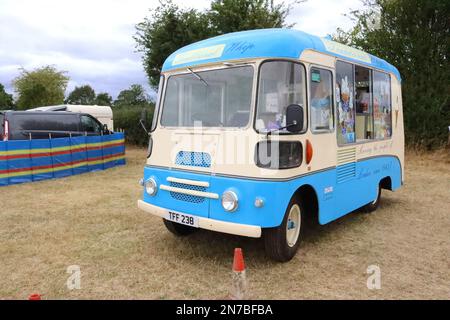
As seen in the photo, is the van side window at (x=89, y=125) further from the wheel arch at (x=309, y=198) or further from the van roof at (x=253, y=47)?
the wheel arch at (x=309, y=198)

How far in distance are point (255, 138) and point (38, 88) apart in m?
40.4

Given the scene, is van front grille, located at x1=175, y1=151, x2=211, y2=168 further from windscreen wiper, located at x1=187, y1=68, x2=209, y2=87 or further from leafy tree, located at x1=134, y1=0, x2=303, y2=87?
leafy tree, located at x1=134, y1=0, x2=303, y2=87

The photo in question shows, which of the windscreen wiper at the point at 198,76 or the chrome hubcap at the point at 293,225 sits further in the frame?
the windscreen wiper at the point at 198,76

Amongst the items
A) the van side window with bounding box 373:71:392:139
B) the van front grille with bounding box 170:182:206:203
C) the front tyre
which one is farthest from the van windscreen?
the van side window with bounding box 373:71:392:139

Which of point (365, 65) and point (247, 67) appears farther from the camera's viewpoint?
point (365, 65)

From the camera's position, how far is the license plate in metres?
4.45

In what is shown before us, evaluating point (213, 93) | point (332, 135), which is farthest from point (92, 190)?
point (332, 135)

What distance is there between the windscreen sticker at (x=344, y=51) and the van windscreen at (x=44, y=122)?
30.1 ft

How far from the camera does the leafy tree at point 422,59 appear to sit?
1398cm

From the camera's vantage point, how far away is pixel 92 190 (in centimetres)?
927

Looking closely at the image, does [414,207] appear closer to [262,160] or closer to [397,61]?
[262,160]

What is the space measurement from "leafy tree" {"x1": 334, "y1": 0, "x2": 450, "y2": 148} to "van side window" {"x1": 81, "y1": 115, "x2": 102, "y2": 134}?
1108 centimetres

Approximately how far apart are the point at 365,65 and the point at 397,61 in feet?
32.7

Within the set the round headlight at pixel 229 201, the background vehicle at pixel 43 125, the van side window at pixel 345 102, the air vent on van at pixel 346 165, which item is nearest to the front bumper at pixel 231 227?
the round headlight at pixel 229 201
